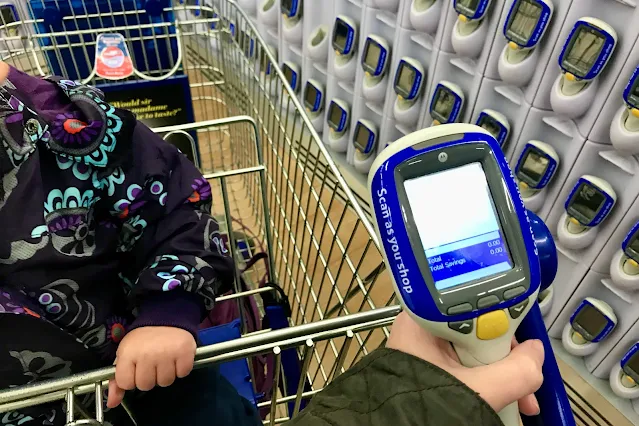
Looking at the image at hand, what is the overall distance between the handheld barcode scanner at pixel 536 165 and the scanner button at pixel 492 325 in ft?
2.12

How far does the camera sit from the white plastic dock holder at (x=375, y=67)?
1266 millimetres

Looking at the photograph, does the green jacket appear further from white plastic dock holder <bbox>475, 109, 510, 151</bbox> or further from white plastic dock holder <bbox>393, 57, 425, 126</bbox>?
white plastic dock holder <bbox>393, 57, 425, 126</bbox>

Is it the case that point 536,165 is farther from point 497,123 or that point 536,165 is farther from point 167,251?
point 167,251

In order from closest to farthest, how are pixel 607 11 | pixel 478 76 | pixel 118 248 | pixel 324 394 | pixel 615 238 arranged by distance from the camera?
pixel 324 394, pixel 118 248, pixel 607 11, pixel 615 238, pixel 478 76

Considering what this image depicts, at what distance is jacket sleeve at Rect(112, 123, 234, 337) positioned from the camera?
54 cm

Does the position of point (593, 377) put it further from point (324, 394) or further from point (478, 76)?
point (324, 394)

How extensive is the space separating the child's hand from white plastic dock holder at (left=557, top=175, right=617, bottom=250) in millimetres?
766

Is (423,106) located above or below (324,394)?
below

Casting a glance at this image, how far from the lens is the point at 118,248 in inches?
23.6

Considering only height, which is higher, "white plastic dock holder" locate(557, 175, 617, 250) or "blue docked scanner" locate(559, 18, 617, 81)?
"blue docked scanner" locate(559, 18, 617, 81)

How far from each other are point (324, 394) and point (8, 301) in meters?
0.32

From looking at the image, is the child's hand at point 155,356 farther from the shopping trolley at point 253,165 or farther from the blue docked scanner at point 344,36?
the blue docked scanner at point 344,36

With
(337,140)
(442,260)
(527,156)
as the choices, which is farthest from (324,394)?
(337,140)

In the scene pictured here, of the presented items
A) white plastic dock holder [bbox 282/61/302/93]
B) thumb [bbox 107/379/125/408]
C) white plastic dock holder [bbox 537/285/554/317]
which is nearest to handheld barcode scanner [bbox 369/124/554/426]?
thumb [bbox 107/379/125/408]
